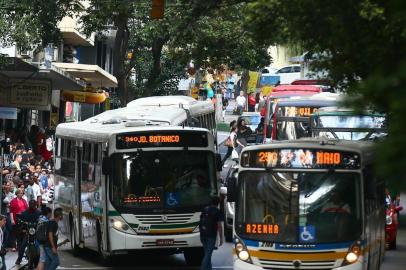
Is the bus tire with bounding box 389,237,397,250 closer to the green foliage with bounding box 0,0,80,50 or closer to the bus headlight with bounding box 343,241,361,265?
the green foliage with bounding box 0,0,80,50

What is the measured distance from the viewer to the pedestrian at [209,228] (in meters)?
20.0

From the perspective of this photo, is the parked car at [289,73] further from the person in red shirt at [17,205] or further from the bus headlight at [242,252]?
the bus headlight at [242,252]

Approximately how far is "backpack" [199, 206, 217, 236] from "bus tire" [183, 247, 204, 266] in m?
2.75

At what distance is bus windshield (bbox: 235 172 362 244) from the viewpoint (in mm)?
16406

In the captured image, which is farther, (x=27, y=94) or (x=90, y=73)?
(x=90, y=73)

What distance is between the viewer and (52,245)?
2038 centimetres

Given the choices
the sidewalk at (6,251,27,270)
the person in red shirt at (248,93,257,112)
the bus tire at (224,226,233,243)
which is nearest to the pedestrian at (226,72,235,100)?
the person in red shirt at (248,93,257,112)

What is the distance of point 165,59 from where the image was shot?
4719 centimetres

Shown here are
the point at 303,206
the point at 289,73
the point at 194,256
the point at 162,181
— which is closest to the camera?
the point at 303,206

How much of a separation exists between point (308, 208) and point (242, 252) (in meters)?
1.28

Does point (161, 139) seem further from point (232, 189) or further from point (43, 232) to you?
point (232, 189)

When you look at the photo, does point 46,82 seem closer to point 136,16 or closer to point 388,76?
point 136,16

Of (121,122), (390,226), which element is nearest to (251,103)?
(390,226)

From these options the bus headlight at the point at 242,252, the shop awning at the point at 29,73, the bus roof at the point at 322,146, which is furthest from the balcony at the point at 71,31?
the bus headlight at the point at 242,252
